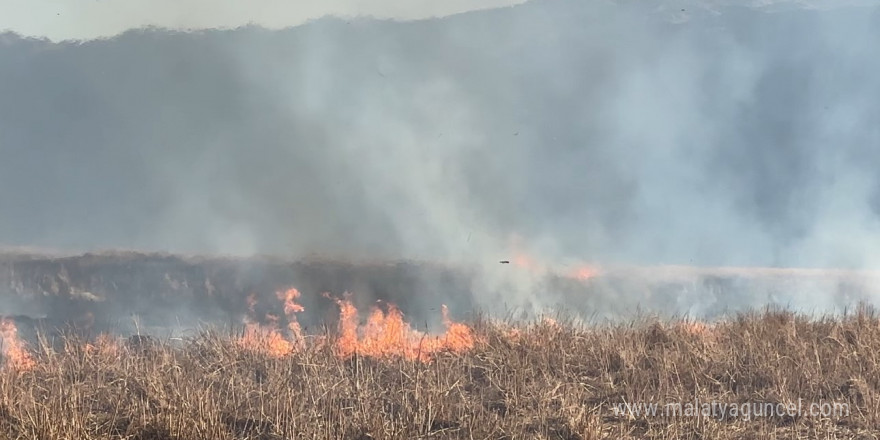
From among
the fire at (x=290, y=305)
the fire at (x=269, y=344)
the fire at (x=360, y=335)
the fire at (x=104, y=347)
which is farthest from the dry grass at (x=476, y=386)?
the fire at (x=290, y=305)

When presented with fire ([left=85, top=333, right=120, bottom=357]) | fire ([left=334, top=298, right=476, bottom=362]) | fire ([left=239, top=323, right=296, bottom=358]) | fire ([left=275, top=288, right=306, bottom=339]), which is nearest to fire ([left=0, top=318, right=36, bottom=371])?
fire ([left=85, top=333, right=120, bottom=357])

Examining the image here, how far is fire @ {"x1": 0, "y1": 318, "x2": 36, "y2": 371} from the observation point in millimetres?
6477

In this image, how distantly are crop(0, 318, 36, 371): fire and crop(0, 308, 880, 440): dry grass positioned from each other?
17 cm

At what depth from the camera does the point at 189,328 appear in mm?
8555

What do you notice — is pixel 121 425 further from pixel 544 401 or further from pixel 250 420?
pixel 544 401

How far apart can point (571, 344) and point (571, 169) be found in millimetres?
4167

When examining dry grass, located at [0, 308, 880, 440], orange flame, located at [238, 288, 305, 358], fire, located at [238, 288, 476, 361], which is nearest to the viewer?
dry grass, located at [0, 308, 880, 440]

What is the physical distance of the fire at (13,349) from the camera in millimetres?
6477

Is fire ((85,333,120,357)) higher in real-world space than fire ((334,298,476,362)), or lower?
lower

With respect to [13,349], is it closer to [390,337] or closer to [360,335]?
[360,335]

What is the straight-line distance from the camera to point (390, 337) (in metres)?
7.84

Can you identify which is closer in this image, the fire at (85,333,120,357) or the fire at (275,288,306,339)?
the fire at (85,333,120,357)

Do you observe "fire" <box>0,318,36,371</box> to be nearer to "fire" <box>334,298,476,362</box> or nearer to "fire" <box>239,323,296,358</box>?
"fire" <box>239,323,296,358</box>

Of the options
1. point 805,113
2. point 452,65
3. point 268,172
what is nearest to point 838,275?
point 805,113
